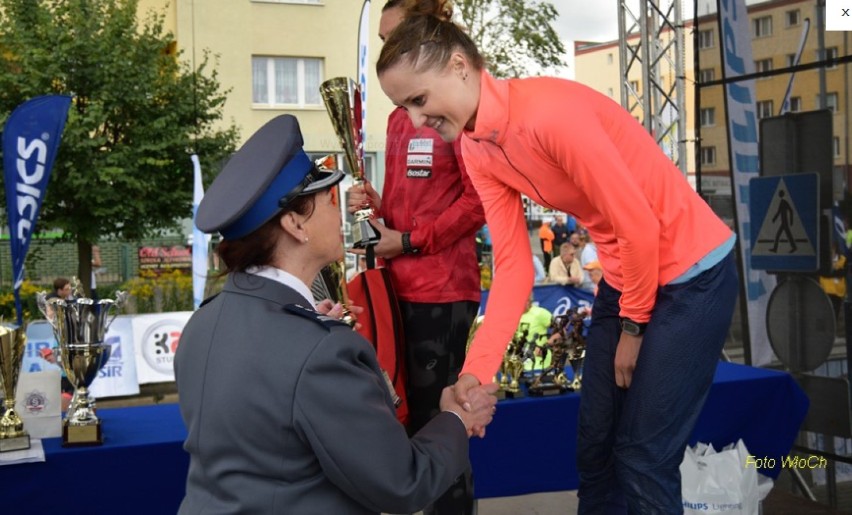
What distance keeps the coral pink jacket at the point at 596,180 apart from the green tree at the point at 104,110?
1444cm

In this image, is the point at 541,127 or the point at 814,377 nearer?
the point at 541,127

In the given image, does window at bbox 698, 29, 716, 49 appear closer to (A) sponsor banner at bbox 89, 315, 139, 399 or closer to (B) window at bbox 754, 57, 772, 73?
(B) window at bbox 754, 57, 772, 73

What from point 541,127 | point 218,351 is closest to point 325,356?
point 218,351

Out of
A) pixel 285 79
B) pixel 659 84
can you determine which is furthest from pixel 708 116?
pixel 285 79

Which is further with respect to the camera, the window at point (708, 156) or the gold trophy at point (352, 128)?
the window at point (708, 156)

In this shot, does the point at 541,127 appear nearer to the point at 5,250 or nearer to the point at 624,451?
the point at 624,451

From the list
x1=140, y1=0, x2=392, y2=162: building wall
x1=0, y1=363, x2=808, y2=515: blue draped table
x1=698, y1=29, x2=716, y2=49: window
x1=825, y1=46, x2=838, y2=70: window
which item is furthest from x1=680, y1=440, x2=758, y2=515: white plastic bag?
x1=140, y1=0, x2=392, y2=162: building wall

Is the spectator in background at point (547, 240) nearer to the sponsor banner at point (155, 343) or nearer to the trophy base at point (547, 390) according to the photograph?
the sponsor banner at point (155, 343)

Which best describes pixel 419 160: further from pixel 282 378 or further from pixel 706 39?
pixel 706 39

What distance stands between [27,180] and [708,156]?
354cm

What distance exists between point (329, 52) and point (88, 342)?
854 inches

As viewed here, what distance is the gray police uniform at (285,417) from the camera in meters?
1.68

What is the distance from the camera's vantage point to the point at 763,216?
4.59 m

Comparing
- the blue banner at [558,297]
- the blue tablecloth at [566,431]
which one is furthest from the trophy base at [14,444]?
the blue banner at [558,297]
